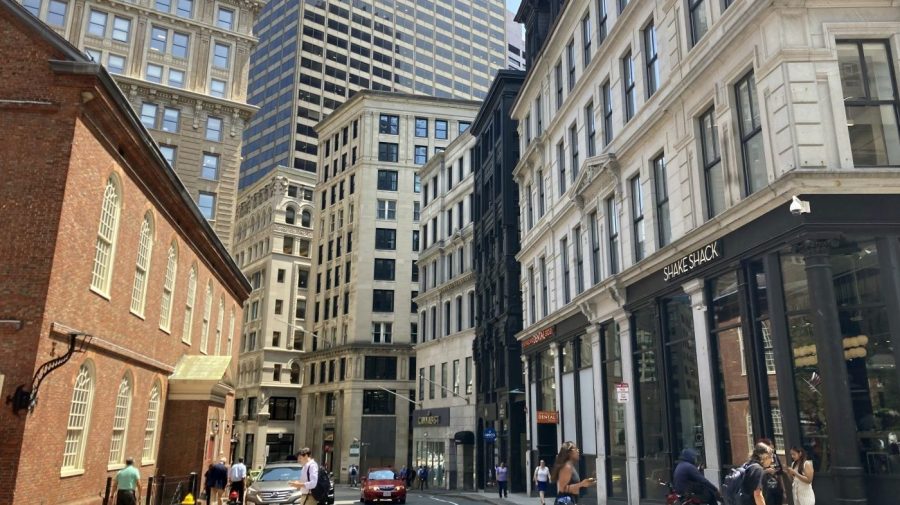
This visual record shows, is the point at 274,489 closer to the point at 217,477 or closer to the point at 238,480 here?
the point at 217,477

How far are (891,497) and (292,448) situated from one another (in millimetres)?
73302

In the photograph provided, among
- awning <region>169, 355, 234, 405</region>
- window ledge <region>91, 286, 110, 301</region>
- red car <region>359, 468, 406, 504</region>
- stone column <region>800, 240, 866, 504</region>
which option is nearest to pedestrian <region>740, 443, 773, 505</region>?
stone column <region>800, 240, 866, 504</region>

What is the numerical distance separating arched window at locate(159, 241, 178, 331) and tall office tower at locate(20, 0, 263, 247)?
25.7m

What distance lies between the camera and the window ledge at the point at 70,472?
50.8 ft

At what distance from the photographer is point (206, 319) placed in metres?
31.3

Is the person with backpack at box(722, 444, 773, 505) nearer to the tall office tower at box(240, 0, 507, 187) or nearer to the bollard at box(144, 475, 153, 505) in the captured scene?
the bollard at box(144, 475, 153, 505)

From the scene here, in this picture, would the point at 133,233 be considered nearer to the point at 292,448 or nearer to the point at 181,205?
the point at 181,205

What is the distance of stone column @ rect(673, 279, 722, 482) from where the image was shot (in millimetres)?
16969

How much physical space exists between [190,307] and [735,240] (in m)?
20.6

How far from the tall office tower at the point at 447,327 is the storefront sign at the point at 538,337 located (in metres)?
14.6

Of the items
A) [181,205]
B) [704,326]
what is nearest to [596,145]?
[704,326]

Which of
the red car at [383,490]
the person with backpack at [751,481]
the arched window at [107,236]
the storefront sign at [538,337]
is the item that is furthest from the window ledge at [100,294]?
the storefront sign at [538,337]

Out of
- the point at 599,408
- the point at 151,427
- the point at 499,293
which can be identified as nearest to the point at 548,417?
the point at 599,408

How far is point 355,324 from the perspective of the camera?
72.4 m
